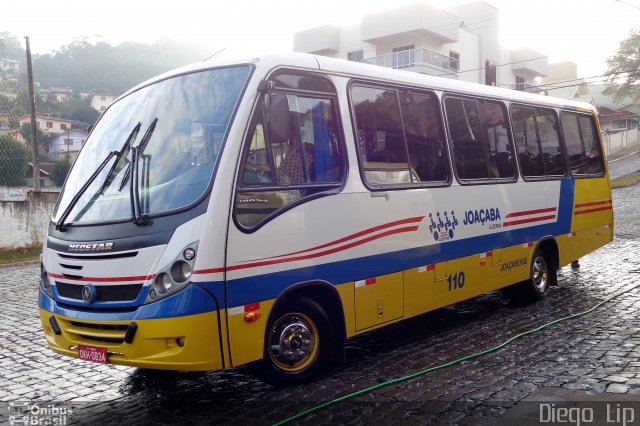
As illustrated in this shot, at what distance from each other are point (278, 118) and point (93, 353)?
8.12 ft

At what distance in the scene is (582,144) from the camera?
11.0 m

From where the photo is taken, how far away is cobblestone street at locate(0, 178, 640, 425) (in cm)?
519

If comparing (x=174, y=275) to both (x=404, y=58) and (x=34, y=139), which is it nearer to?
(x=34, y=139)

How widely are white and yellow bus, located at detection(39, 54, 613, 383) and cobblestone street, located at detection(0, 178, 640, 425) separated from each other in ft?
1.41

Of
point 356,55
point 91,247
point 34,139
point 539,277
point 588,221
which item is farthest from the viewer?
point 356,55

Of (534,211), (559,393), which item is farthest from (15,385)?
(534,211)

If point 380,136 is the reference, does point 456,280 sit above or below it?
below

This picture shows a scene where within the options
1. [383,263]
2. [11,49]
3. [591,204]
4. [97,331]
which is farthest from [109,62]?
[97,331]

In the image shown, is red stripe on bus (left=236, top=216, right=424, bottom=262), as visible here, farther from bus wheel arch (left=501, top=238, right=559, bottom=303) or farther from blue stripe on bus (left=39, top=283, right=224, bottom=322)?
bus wheel arch (left=501, top=238, right=559, bottom=303)

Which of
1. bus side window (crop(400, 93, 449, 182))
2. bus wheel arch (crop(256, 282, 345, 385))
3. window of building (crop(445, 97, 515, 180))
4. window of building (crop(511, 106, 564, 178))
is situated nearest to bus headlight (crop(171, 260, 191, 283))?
bus wheel arch (crop(256, 282, 345, 385))

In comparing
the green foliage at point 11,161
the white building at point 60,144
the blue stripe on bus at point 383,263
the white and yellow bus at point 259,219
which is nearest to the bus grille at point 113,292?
the white and yellow bus at point 259,219
